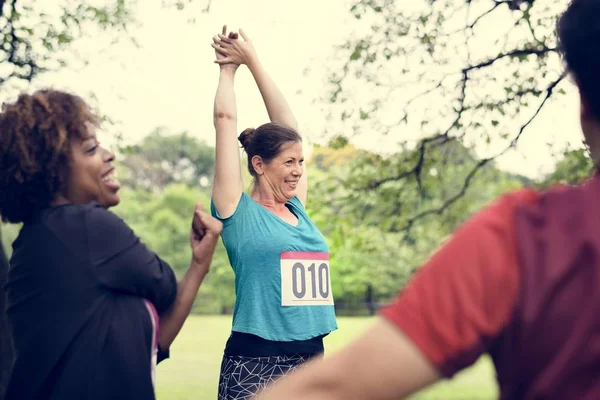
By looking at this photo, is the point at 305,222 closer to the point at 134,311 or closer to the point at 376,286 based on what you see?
the point at 134,311

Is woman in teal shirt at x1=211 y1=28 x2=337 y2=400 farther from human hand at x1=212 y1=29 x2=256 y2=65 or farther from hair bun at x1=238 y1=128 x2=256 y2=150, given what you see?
hair bun at x1=238 y1=128 x2=256 y2=150

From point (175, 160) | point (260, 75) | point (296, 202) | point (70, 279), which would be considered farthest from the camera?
point (175, 160)

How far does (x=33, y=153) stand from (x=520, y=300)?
1.71 m

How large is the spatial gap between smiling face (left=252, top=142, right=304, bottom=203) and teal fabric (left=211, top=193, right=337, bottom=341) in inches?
10.6

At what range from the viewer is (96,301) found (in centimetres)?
218

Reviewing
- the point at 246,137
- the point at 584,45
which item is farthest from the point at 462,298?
the point at 246,137

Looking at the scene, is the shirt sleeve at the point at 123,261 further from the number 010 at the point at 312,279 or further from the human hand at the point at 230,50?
the human hand at the point at 230,50

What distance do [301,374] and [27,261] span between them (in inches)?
55.8

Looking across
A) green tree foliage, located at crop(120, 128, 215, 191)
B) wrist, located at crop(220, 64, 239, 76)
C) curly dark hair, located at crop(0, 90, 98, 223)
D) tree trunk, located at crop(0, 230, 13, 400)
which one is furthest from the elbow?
green tree foliage, located at crop(120, 128, 215, 191)

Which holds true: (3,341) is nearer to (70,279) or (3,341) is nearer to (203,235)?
(203,235)

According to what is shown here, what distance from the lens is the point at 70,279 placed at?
85.2 inches

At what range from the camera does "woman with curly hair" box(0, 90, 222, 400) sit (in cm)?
217

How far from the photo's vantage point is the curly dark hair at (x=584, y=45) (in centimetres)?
114

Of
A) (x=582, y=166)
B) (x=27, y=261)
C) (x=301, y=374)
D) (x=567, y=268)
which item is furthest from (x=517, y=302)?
(x=582, y=166)
